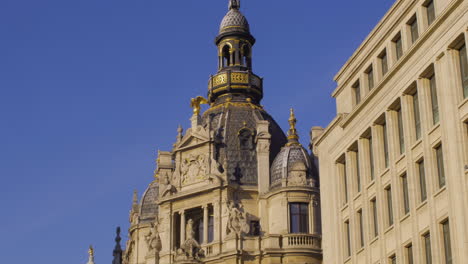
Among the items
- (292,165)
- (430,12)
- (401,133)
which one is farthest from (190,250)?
(430,12)

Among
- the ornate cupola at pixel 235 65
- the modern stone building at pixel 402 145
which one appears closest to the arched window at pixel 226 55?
the ornate cupola at pixel 235 65

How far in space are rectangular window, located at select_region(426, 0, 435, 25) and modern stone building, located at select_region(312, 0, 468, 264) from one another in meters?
0.04

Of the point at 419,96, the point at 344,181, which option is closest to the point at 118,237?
the point at 344,181

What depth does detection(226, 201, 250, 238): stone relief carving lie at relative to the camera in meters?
77.5

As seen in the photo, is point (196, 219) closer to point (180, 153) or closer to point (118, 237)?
point (180, 153)

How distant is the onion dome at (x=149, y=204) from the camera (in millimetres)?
91562

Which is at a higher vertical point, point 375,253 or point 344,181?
point 344,181

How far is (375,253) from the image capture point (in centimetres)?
4434

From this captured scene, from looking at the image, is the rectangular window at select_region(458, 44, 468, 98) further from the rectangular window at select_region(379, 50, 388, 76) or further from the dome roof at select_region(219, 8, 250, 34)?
the dome roof at select_region(219, 8, 250, 34)

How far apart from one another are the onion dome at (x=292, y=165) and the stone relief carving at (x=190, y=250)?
7427 millimetres

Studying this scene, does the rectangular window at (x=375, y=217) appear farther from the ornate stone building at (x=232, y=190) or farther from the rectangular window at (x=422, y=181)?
the ornate stone building at (x=232, y=190)

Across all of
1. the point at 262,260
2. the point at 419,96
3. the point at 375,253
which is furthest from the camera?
the point at 262,260

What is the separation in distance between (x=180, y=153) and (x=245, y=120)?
6142mm

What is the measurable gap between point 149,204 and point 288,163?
18007 millimetres
